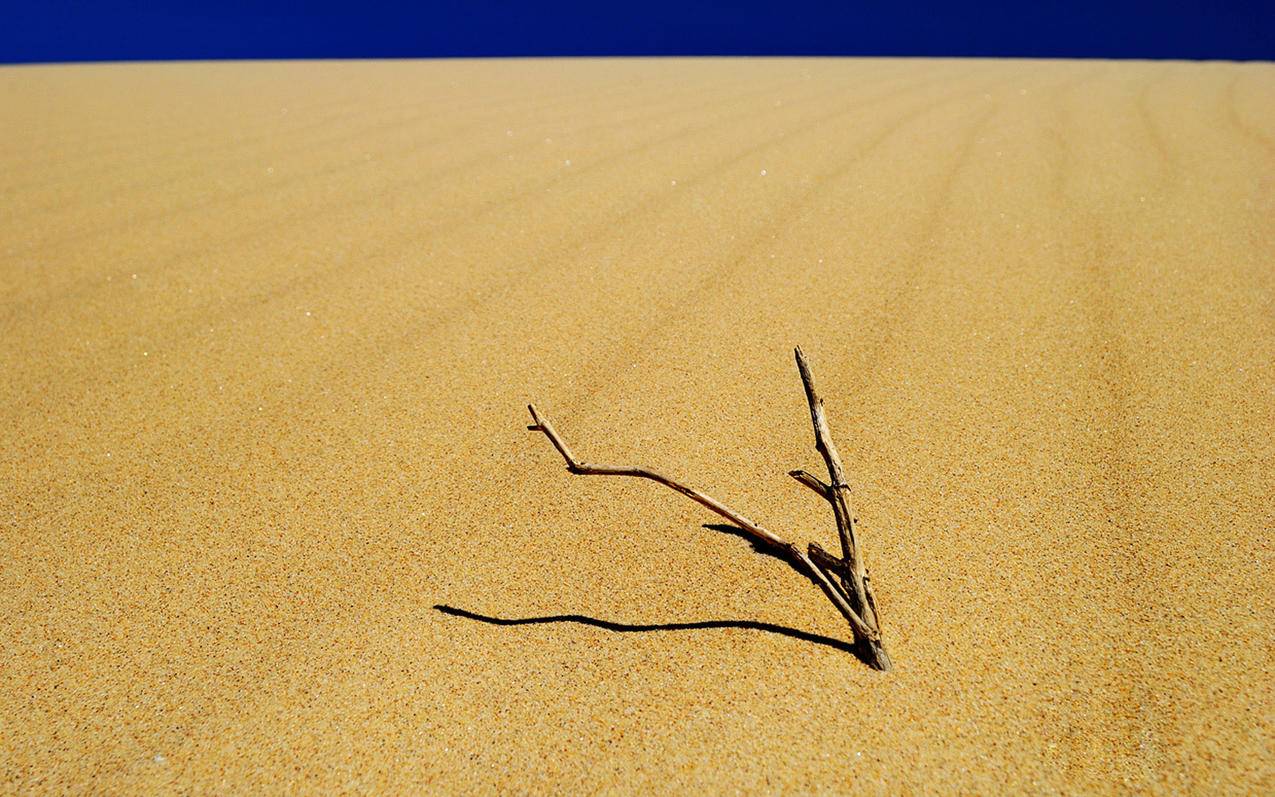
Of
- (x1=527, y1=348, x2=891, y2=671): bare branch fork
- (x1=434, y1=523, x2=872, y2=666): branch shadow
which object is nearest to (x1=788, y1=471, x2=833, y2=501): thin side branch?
(x1=527, y1=348, x2=891, y2=671): bare branch fork

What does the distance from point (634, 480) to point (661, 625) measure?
10.8 inches

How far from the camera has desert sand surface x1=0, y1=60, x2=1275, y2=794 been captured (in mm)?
699

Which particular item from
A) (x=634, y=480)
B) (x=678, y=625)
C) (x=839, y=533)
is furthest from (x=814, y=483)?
(x=634, y=480)

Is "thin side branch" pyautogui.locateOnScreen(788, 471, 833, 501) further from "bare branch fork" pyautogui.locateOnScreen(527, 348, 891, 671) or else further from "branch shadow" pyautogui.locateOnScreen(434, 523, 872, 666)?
"branch shadow" pyautogui.locateOnScreen(434, 523, 872, 666)

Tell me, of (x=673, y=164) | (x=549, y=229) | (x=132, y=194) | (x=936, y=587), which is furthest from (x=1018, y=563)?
(x=132, y=194)

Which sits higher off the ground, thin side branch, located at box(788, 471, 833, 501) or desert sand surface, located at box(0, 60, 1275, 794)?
thin side branch, located at box(788, 471, 833, 501)

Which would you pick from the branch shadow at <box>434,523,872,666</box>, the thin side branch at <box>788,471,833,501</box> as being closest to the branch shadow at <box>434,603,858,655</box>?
the branch shadow at <box>434,523,872,666</box>

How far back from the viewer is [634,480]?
41.4 inches

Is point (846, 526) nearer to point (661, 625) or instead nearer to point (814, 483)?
point (814, 483)

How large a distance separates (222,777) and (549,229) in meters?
1.45

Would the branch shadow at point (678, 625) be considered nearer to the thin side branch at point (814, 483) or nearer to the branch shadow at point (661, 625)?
the branch shadow at point (661, 625)

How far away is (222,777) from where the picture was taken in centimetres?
68

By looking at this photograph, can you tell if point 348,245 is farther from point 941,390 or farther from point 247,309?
point 941,390

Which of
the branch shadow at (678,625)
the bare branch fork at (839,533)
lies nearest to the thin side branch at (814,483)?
the bare branch fork at (839,533)
